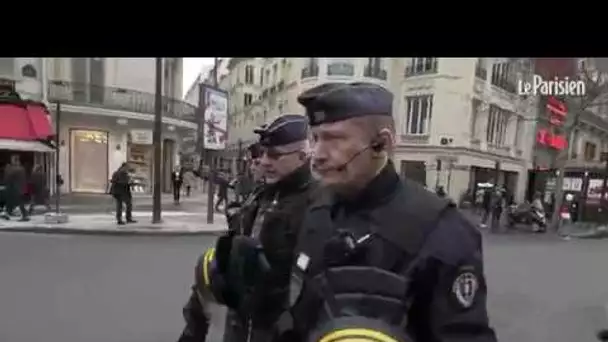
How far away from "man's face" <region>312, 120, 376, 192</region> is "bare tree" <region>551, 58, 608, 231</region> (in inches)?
27.0

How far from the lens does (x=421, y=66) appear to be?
104cm

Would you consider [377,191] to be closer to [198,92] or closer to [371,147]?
[371,147]

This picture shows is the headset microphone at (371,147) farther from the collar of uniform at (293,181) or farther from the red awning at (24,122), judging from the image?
the red awning at (24,122)

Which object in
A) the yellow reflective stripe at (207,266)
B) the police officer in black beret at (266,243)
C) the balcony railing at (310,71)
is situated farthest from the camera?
the balcony railing at (310,71)

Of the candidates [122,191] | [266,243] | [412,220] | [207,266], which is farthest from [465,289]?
[122,191]

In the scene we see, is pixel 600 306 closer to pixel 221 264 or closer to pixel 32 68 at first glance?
pixel 221 264

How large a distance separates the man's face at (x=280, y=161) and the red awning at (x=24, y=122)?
55 centimetres

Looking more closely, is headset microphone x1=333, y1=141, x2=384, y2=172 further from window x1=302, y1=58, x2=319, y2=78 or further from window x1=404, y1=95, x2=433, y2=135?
window x1=302, y1=58, x2=319, y2=78

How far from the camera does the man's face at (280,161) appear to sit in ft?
2.75

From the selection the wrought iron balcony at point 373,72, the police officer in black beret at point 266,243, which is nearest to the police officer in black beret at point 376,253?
the police officer in black beret at point 266,243

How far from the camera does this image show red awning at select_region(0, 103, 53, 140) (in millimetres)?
1095

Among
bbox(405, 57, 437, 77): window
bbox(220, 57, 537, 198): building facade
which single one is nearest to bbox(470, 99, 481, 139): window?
bbox(220, 57, 537, 198): building facade

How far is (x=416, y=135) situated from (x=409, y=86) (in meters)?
0.09
